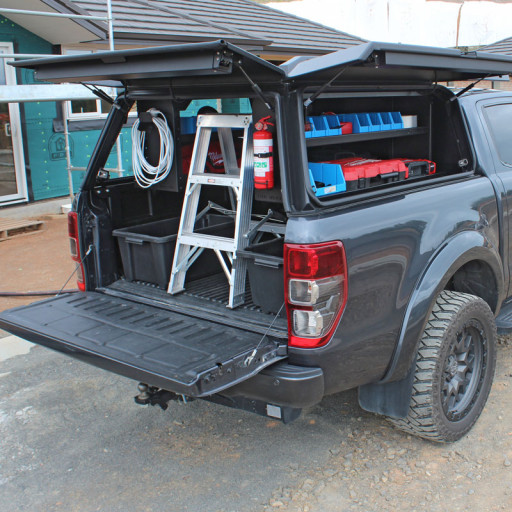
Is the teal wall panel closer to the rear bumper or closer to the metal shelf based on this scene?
the metal shelf

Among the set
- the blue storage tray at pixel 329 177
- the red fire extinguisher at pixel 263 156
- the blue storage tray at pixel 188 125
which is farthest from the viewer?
the blue storage tray at pixel 188 125

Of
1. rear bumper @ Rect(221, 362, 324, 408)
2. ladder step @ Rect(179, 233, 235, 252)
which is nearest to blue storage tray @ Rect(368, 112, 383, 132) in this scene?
ladder step @ Rect(179, 233, 235, 252)

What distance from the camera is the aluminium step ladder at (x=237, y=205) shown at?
3576 millimetres

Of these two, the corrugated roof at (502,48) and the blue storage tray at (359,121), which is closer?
the blue storage tray at (359,121)

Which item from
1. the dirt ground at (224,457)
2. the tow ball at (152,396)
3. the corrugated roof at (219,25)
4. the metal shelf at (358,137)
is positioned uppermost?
the corrugated roof at (219,25)

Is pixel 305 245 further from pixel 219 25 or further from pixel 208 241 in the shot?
pixel 219 25

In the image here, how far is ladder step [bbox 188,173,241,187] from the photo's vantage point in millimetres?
3635

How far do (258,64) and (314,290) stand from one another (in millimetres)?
1069

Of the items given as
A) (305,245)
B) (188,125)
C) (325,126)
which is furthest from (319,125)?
(305,245)

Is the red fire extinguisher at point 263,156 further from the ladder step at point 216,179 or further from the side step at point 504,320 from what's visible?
the side step at point 504,320

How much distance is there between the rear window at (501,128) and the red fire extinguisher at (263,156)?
1.79 m

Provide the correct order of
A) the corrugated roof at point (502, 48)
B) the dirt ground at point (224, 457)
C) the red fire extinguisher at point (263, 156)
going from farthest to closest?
the corrugated roof at point (502, 48), the red fire extinguisher at point (263, 156), the dirt ground at point (224, 457)

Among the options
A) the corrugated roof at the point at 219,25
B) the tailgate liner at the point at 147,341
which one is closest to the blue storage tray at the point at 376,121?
the tailgate liner at the point at 147,341

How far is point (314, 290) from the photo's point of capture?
2.85 meters
